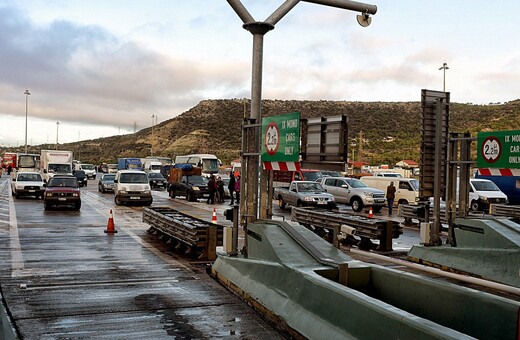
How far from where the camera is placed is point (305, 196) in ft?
86.1

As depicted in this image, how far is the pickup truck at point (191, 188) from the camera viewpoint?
31453mm

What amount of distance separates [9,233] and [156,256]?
6028mm

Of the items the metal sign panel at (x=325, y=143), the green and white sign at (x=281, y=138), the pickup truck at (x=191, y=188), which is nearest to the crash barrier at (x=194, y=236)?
the green and white sign at (x=281, y=138)

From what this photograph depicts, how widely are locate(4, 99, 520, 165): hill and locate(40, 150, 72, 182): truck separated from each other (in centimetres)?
3827

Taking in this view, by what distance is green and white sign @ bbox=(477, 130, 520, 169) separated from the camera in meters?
10.5

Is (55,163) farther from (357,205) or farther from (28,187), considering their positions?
(357,205)

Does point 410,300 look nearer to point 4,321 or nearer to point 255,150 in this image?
point 255,150

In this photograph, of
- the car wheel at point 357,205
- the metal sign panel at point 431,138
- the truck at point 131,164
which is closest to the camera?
the metal sign panel at point 431,138

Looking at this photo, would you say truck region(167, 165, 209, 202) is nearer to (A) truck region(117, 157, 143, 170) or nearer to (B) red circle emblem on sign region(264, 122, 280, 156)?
(B) red circle emblem on sign region(264, 122, 280, 156)

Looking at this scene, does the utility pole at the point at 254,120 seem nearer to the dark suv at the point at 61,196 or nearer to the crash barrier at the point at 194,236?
the crash barrier at the point at 194,236

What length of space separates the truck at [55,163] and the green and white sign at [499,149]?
105 feet

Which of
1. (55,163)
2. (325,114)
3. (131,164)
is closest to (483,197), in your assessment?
(55,163)

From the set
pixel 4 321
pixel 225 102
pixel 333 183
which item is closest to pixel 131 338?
pixel 4 321

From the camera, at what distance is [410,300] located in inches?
261
